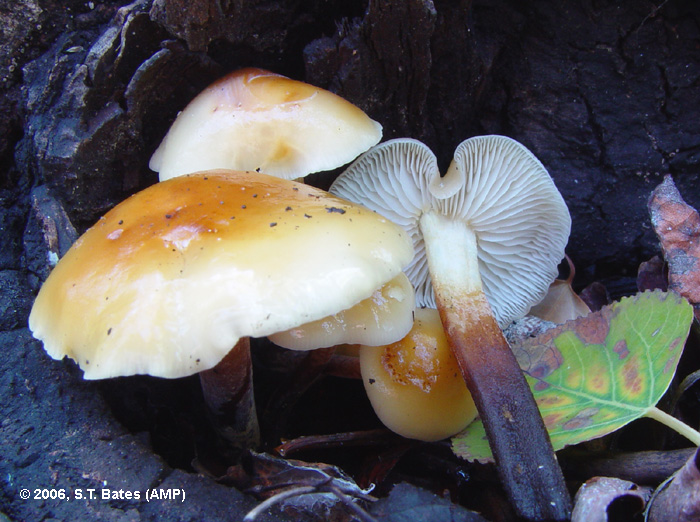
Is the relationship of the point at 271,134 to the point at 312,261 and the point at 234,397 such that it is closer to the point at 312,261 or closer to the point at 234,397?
the point at 312,261

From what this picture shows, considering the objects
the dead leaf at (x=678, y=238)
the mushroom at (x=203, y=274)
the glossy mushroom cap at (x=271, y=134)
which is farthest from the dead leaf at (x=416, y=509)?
the dead leaf at (x=678, y=238)

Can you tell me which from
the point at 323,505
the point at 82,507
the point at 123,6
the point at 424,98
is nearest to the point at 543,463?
the point at 323,505

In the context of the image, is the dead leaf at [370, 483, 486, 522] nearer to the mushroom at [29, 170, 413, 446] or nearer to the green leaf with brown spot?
the green leaf with brown spot

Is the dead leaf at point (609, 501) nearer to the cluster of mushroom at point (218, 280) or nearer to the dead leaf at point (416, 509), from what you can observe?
the dead leaf at point (416, 509)

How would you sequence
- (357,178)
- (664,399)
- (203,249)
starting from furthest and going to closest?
(357,178) → (664,399) → (203,249)

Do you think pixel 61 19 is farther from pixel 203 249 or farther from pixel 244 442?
pixel 244 442

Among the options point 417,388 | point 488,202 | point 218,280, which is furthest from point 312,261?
point 488,202

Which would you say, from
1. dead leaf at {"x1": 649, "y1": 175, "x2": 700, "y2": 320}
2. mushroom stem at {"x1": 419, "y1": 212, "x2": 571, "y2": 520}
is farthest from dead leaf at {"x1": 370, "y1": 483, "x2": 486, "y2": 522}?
dead leaf at {"x1": 649, "y1": 175, "x2": 700, "y2": 320}

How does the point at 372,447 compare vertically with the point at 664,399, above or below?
below
